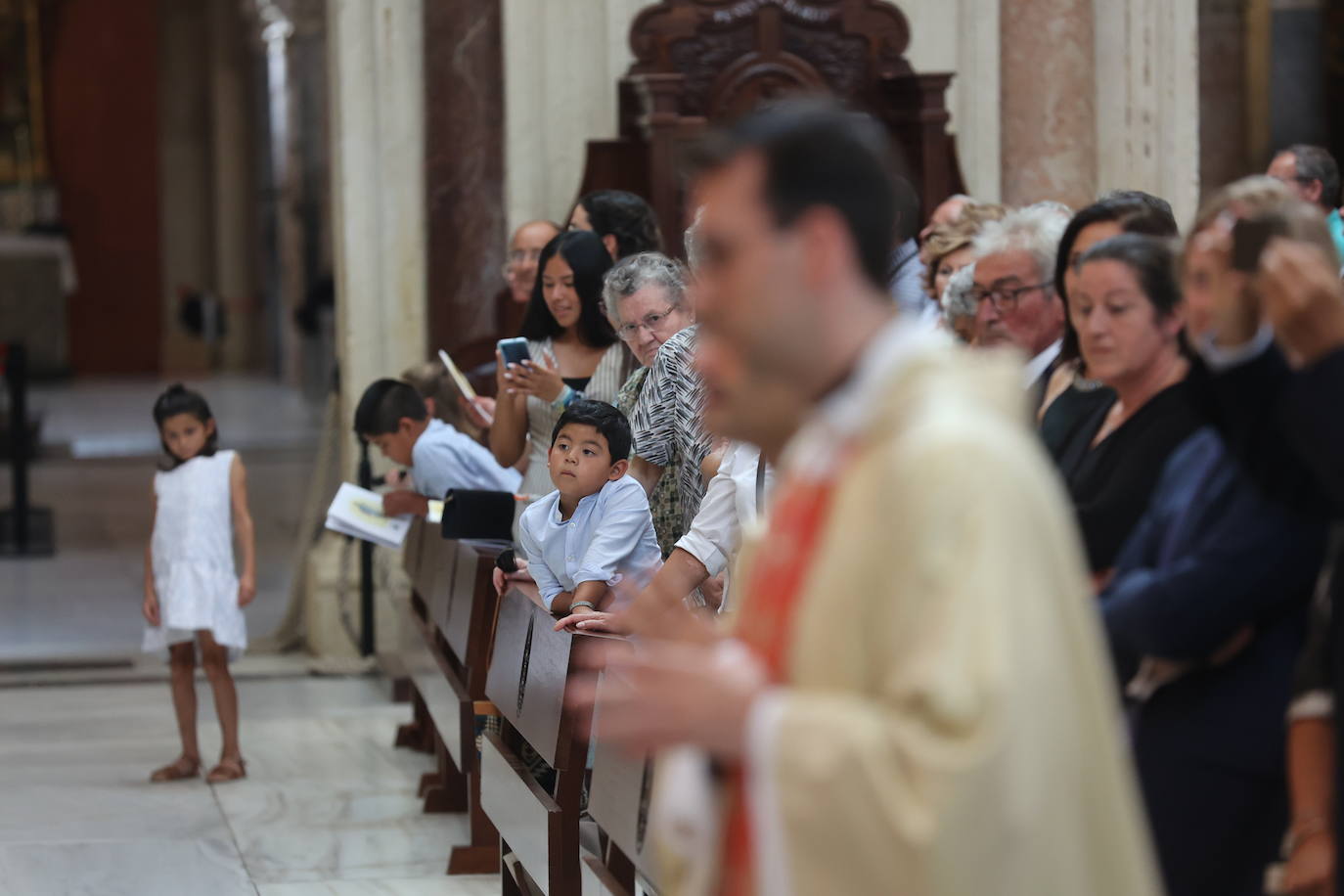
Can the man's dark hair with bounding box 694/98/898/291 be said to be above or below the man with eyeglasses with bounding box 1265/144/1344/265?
below

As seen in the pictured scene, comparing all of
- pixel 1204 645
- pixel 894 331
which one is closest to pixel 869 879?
pixel 894 331

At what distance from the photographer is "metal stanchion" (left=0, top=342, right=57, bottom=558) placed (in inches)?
465

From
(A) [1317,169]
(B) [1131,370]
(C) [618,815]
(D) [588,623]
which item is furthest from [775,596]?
(A) [1317,169]

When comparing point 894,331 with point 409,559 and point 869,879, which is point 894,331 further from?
point 409,559

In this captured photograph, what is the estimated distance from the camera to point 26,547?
12.0 m

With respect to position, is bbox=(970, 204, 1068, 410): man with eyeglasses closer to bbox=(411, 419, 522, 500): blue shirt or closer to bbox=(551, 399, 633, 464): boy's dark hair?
bbox=(551, 399, 633, 464): boy's dark hair

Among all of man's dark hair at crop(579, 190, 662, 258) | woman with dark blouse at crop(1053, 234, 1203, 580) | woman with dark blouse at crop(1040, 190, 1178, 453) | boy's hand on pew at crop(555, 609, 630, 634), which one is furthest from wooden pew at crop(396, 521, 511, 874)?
woman with dark blouse at crop(1053, 234, 1203, 580)

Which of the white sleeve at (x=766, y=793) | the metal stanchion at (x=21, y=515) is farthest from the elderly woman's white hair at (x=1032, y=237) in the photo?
the metal stanchion at (x=21, y=515)

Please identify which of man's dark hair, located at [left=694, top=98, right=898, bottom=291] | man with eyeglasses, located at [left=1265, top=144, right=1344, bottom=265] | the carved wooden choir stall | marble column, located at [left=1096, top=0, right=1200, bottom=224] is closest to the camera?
man's dark hair, located at [left=694, top=98, right=898, bottom=291]

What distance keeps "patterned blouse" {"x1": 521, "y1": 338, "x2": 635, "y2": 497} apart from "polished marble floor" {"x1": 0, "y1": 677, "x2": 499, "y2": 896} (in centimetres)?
114

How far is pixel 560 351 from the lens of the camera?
246 inches

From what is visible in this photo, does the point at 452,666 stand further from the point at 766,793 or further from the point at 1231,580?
the point at 766,793

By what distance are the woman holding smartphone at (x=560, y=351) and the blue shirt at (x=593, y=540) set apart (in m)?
0.68

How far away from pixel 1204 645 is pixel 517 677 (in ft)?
8.82
